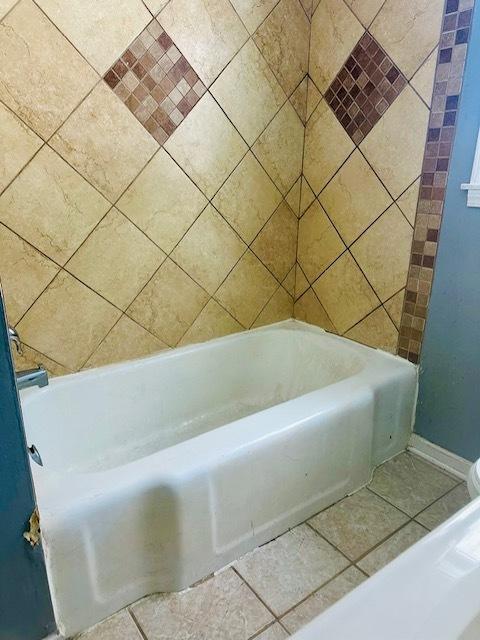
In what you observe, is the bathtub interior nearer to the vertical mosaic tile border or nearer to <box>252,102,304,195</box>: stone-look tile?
the vertical mosaic tile border

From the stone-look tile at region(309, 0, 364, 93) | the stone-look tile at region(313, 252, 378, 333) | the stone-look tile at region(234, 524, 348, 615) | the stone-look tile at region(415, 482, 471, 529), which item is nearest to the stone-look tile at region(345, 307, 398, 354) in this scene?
the stone-look tile at region(313, 252, 378, 333)

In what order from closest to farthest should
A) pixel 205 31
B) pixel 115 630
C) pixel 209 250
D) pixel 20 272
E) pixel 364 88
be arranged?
1. pixel 115 630
2. pixel 20 272
3. pixel 205 31
4. pixel 364 88
5. pixel 209 250

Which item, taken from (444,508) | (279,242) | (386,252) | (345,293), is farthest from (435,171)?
(444,508)

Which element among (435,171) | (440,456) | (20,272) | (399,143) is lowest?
(440,456)

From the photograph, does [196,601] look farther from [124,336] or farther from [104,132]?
[104,132]

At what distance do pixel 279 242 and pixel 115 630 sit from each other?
1.55 m

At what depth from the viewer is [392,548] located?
1.30m

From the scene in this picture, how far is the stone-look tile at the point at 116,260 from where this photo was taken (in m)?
1.49

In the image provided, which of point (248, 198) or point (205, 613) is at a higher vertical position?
point (248, 198)

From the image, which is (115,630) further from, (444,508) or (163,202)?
(163,202)

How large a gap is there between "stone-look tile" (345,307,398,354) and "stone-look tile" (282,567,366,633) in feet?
2.84

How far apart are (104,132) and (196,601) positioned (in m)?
1.45

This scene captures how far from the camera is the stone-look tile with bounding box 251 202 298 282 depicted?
1.92m

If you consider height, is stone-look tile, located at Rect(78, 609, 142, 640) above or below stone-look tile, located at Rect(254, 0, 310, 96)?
below
